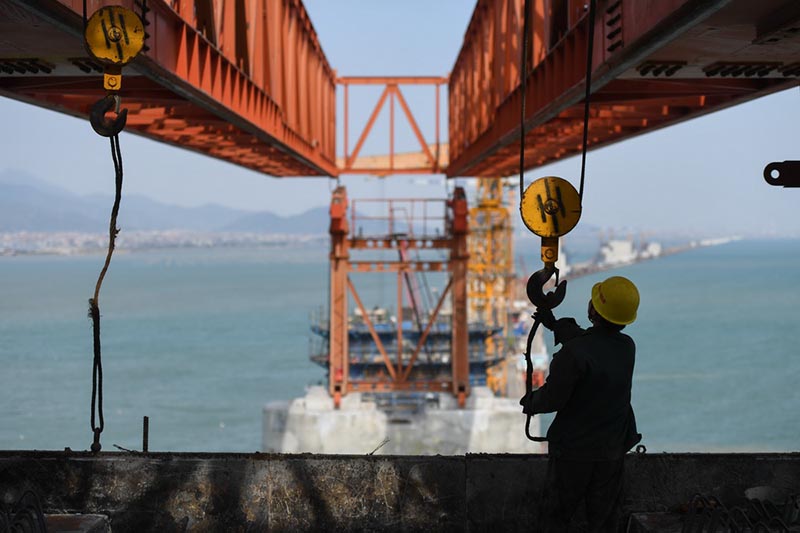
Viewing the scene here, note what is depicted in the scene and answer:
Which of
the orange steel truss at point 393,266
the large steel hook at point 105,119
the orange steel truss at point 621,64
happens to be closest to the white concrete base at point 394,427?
the orange steel truss at point 393,266

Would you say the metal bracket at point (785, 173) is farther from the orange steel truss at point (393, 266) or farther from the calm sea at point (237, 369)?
the calm sea at point (237, 369)

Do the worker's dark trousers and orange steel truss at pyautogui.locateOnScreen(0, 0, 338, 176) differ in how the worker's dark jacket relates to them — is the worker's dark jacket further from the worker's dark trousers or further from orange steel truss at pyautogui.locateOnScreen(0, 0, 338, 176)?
orange steel truss at pyautogui.locateOnScreen(0, 0, 338, 176)

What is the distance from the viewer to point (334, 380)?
89.9ft

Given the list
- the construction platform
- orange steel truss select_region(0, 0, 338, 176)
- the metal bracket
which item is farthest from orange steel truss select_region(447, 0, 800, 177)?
orange steel truss select_region(0, 0, 338, 176)

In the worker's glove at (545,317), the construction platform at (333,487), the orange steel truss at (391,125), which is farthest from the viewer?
the orange steel truss at (391,125)

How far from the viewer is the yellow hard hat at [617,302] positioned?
4.99 metres

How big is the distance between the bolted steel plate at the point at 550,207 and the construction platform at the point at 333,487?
179 cm

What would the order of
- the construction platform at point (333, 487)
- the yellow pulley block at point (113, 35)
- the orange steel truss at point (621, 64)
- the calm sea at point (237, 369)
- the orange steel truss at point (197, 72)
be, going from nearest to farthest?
the yellow pulley block at point (113, 35), the orange steel truss at point (621, 64), the construction platform at point (333, 487), the orange steel truss at point (197, 72), the calm sea at point (237, 369)

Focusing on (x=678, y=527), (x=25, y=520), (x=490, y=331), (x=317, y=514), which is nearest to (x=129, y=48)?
(x=25, y=520)

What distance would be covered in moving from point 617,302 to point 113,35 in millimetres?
3114

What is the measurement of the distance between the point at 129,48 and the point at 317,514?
3339 millimetres

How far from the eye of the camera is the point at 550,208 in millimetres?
5449

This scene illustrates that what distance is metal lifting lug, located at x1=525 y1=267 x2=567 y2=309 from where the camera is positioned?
5199 millimetres

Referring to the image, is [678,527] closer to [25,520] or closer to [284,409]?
[25,520]
